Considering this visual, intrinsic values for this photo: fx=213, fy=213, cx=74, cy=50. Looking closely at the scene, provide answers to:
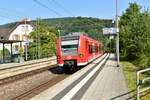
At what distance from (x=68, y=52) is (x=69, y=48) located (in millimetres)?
325

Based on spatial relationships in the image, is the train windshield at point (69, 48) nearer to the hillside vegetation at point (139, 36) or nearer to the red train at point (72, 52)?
the red train at point (72, 52)

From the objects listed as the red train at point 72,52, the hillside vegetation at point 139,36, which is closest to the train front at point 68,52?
the red train at point 72,52

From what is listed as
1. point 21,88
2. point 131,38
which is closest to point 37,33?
point 131,38

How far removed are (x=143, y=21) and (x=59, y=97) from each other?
1741cm

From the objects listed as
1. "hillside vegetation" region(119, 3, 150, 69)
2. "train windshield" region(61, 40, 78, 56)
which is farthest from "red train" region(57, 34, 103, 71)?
"hillside vegetation" region(119, 3, 150, 69)

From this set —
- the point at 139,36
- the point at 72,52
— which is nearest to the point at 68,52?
the point at 72,52

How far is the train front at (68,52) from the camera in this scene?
15836 millimetres

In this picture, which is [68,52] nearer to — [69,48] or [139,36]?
[69,48]

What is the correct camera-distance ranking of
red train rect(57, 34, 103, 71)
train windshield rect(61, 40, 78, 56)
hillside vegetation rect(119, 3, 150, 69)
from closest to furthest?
1. red train rect(57, 34, 103, 71)
2. train windshield rect(61, 40, 78, 56)
3. hillside vegetation rect(119, 3, 150, 69)

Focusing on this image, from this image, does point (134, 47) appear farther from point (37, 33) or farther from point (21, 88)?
point (37, 33)

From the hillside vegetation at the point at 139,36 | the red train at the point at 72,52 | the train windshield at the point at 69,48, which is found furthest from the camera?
the hillside vegetation at the point at 139,36

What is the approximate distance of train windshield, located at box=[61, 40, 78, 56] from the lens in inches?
631

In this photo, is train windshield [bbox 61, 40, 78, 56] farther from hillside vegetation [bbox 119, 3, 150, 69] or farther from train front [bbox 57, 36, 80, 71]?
hillside vegetation [bbox 119, 3, 150, 69]

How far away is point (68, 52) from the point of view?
16.1 m
